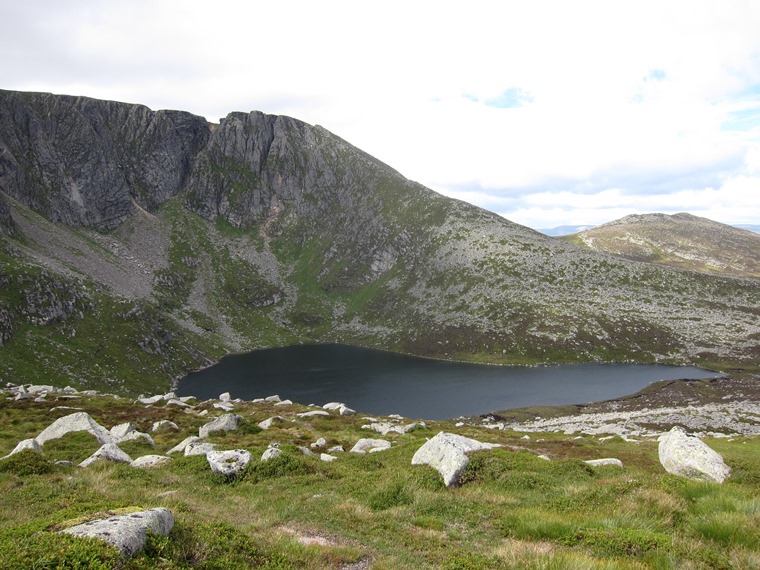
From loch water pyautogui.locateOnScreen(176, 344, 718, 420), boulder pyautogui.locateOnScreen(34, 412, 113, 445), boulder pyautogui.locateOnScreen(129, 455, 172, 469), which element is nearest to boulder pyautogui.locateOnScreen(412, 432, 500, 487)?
boulder pyautogui.locateOnScreen(129, 455, 172, 469)

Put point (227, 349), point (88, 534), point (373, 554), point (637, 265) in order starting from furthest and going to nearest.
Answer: point (637, 265)
point (227, 349)
point (373, 554)
point (88, 534)

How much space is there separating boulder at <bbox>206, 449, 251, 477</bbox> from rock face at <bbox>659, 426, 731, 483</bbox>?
22.3m

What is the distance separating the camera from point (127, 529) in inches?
368

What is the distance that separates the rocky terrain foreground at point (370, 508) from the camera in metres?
9.96

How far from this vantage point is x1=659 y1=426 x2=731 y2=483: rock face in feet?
69.5

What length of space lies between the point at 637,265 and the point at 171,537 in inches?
8396

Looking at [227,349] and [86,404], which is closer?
[86,404]

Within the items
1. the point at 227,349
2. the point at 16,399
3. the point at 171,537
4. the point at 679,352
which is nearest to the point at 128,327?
the point at 227,349

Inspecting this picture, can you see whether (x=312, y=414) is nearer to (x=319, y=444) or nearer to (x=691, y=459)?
(x=319, y=444)

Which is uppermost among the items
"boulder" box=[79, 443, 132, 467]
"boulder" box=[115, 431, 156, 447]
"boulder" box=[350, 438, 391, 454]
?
"boulder" box=[79, 443, 132, 467]

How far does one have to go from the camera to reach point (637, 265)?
188 m

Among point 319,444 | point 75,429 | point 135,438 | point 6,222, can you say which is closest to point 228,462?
point 319,444

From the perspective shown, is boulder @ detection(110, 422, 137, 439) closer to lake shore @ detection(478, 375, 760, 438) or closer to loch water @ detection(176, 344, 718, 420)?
lake shore @ detection(478, 375, 760, 438)

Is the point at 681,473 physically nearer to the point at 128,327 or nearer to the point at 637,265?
the point at 128,327
